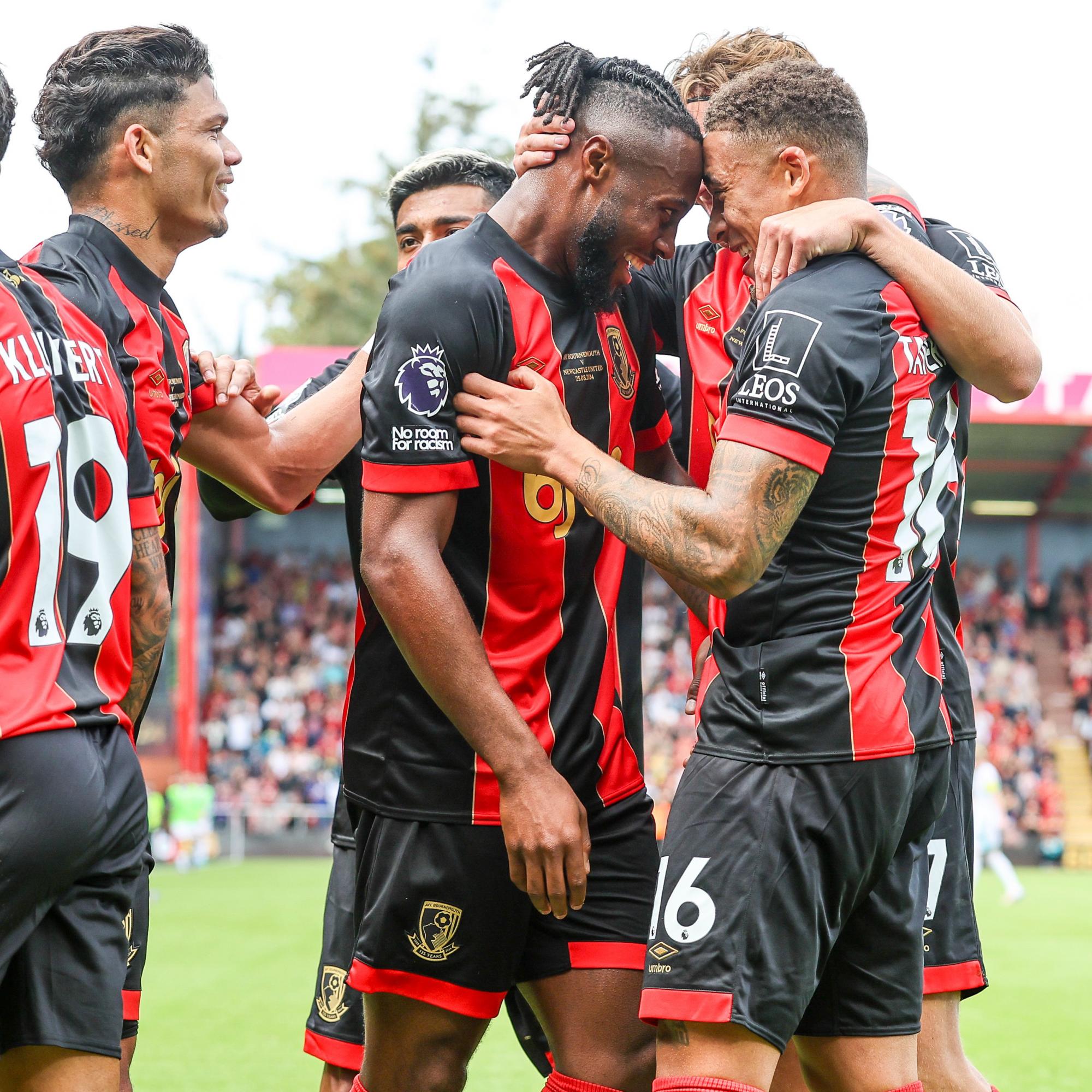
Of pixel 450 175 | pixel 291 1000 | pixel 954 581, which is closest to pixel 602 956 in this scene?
pixel 954 581

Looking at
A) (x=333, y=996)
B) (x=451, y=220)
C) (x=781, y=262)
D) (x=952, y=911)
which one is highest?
(x=451, y=220)

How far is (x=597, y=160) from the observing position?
10.3 feet

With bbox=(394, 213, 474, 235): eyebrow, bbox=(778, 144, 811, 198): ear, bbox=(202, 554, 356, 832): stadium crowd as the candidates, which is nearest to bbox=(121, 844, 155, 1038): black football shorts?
bbox=(778, 144, 811, 198): ear

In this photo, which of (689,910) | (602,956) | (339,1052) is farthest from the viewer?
(339,1052)

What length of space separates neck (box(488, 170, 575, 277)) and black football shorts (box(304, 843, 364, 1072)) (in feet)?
6.53

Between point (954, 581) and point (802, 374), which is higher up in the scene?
point (802, 374)

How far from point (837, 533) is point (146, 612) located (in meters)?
1.53

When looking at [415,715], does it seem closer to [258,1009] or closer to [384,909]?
[384,909]

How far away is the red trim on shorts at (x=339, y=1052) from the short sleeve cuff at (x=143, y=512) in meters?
1.94

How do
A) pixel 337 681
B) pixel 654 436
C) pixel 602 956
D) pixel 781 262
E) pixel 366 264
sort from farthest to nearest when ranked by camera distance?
pixel 366 264, pixel 337 681, pixel 654 436, pixel 602 956, pixel 781 262

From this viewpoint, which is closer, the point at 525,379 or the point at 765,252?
the point at 765,252

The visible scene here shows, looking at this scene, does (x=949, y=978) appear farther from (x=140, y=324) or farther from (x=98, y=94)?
(x=98, y=94)

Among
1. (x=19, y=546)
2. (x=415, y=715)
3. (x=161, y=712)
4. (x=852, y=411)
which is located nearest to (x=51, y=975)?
(x=19, y=546)

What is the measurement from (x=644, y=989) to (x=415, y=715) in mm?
878
